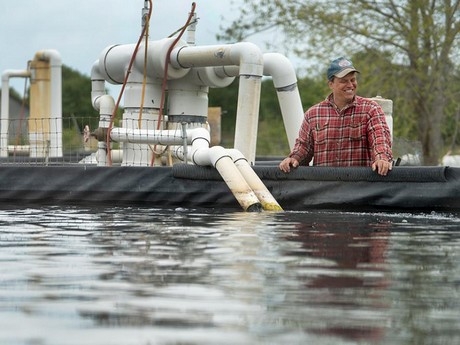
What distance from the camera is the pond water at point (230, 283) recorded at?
168 inches

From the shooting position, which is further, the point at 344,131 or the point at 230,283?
the point at 344,131

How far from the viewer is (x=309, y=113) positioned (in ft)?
39.1

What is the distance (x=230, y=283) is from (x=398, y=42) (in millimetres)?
26330

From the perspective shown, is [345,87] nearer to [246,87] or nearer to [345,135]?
[345,135]

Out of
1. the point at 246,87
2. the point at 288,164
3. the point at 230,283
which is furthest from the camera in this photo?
the point at 246,87

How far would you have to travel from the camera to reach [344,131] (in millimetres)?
11680

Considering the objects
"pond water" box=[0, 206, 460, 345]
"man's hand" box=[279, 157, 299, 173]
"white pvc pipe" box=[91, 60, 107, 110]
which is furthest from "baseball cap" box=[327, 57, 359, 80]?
"white pvc pipe" box=[91, 60, 107, 110]

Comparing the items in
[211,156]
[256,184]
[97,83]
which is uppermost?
[97,83]

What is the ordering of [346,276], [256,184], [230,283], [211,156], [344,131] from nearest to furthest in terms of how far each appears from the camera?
[230,283], [346,276], [344,131], [256,184], [211,156]

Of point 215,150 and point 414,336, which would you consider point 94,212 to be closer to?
point 215,150

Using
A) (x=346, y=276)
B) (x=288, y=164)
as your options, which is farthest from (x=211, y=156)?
(x=346, y=276)

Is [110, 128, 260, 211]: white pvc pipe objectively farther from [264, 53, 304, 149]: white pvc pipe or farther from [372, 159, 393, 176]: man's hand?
[264, 53, 304, 149]: white pvc pipe

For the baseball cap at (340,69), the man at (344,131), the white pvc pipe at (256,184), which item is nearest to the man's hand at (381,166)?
the man at (344,131)

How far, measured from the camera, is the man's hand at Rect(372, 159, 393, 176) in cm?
1132
